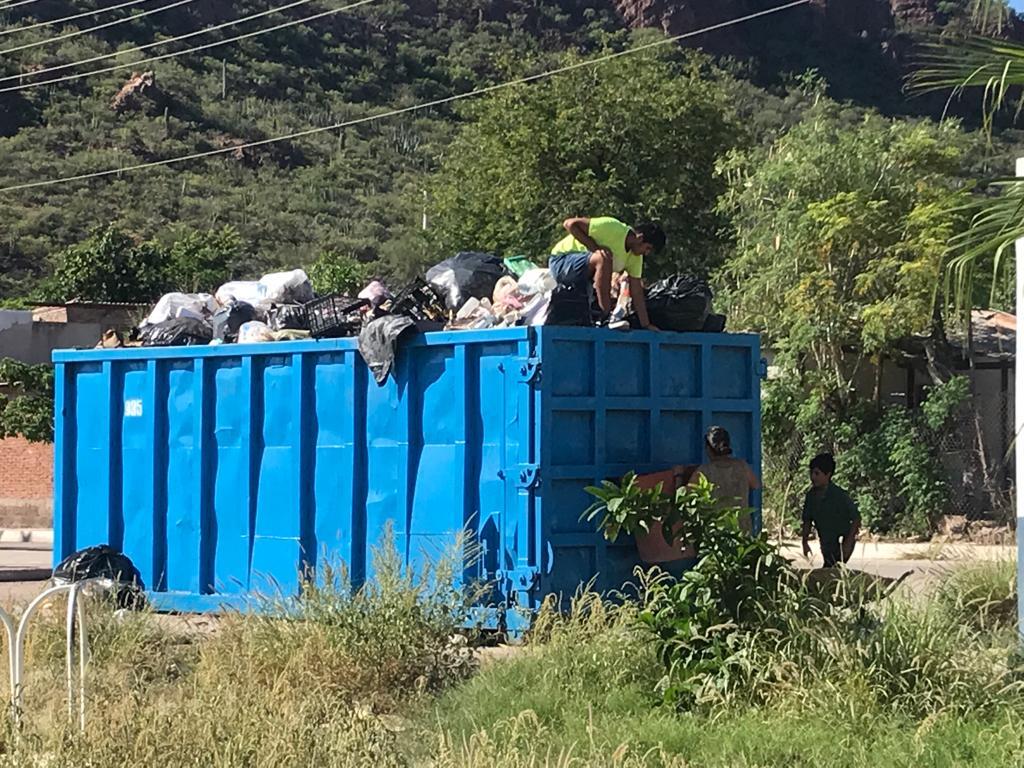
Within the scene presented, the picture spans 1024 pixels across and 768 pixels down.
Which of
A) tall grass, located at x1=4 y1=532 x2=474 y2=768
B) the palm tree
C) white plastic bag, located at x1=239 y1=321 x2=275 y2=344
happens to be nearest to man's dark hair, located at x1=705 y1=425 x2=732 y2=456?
tall grass, located at x1=4 y1=532 x2=474 y2=768

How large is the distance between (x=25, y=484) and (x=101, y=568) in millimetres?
16289

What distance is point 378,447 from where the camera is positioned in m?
10.6

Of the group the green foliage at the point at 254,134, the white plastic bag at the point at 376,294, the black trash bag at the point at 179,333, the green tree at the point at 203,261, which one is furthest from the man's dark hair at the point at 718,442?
the green tree at the point at 203,261

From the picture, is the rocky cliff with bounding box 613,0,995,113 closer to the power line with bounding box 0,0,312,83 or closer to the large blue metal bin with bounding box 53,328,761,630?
the power line with bounding box 0,0,312,83

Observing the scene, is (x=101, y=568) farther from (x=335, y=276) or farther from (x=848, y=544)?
(x=335, y=276)

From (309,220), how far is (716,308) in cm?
2970

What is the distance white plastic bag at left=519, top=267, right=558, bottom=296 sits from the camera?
10.6 m

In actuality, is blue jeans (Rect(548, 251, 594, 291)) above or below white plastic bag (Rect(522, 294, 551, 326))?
above

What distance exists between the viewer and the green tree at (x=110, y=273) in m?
38.4

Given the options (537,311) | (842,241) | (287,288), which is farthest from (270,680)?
(842,241)

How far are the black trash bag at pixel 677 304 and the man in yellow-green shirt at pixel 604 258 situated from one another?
0.38 ft

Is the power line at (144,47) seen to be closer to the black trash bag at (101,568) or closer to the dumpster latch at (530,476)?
the black trash bag at (101,568)

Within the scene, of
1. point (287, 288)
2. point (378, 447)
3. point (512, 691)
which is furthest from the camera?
point (287, 288)

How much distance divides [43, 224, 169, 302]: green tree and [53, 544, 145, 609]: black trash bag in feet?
89.5
